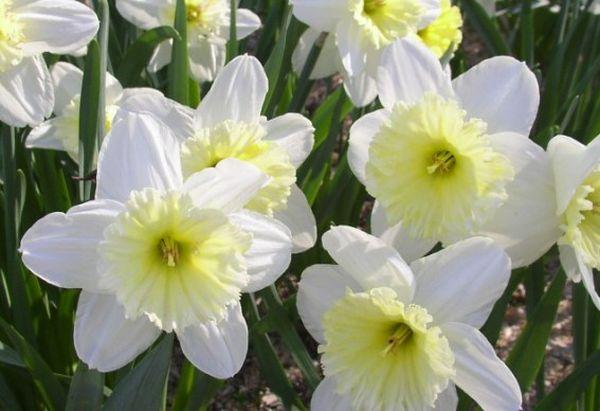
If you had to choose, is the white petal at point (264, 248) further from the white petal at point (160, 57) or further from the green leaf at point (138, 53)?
the white petal at point (160, 57)

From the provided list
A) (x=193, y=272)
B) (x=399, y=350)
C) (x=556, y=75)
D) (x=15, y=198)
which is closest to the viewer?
(x=193, y=272)

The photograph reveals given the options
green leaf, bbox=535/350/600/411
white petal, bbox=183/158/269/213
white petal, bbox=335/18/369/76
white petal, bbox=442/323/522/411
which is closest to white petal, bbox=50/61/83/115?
white petal, bbox=335/18/369/76

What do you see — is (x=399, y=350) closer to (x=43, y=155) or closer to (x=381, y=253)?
(x=381, y=253)

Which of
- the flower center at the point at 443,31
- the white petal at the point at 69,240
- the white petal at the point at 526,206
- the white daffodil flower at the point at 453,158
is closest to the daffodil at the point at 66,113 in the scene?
the white petal at the point at 69,240

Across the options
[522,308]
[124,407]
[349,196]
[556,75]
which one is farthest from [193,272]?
[522,308]

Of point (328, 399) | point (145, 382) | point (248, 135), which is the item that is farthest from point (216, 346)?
point (248, 135)

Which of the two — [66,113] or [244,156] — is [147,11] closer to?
[66,113]

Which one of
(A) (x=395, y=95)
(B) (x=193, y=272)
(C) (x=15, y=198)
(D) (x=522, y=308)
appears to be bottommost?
(D) (x=522, y=308)
